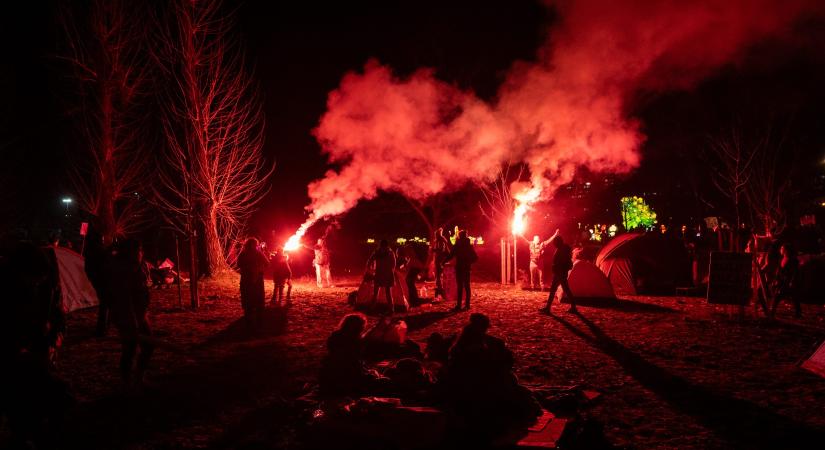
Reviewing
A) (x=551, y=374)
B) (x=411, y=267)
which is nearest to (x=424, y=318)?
(x=411, y=267)

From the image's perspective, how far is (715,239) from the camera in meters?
19.4

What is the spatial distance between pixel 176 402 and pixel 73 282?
898 cm

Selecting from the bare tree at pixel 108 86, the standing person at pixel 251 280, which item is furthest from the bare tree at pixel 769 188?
the bare tree at pixel 108 86

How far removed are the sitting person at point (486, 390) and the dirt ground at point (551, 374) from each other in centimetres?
94

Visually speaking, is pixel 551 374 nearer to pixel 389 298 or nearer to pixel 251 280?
pixel 389 298

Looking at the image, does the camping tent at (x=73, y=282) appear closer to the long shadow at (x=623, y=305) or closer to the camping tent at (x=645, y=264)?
the long shadow at (x=623, y=305)

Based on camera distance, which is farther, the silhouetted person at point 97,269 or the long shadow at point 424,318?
the long shadow at point 424,318

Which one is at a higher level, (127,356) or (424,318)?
(127,356)

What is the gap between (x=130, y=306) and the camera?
21.6ft

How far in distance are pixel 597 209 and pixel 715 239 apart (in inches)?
773

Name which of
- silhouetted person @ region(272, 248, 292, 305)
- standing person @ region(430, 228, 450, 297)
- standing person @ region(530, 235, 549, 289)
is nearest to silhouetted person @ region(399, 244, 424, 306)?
standing person @ region(430, 228, 450, 297)

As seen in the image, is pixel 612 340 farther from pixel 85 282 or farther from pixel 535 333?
pixel 85 282

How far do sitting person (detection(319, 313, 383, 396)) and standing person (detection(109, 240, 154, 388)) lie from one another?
8.58ft

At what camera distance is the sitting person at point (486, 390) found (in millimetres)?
4945
